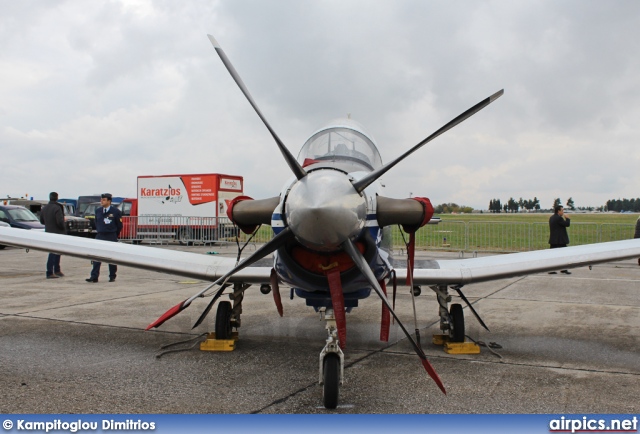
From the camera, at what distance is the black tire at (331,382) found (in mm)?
4090

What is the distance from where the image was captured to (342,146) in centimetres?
525

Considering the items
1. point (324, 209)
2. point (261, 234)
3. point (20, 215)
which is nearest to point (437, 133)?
point (324, 209)

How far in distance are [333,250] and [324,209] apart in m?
0.67

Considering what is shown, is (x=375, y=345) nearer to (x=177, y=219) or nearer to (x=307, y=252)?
(x=307, y=252)

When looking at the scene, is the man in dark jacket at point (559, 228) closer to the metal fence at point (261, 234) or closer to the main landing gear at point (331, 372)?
the metal fence at point (261, 234)

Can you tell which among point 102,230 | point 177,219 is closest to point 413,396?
point 102,230

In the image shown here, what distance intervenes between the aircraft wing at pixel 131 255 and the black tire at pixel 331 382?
6.01ft

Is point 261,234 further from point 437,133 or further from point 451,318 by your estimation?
point 437,133

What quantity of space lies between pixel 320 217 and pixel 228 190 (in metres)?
23.0

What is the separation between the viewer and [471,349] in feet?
19.9

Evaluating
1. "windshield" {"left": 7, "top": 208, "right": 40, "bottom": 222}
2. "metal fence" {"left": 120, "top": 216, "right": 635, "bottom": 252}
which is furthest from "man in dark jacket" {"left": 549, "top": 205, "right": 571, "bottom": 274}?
"windshield" {"left": 7, "top": 208, "right": 40, "bottom": 222}

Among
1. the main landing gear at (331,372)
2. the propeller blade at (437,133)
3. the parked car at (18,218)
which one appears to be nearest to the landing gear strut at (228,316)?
the main landing gear at (331,372)

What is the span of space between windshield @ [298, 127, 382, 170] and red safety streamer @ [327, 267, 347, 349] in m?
1.34

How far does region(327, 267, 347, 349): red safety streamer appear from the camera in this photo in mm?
4055
